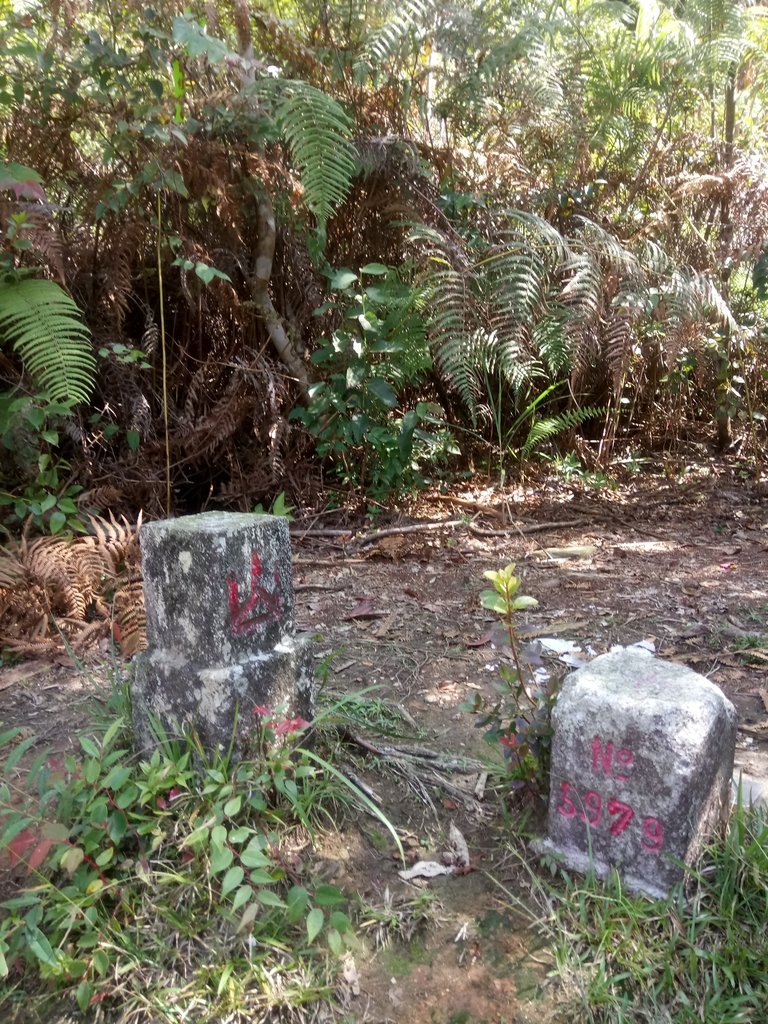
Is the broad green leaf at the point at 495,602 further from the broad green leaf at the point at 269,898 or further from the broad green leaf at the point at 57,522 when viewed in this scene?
the broad green leaf at the point at 57,522

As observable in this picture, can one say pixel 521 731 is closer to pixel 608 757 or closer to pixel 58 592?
pixel 608 757

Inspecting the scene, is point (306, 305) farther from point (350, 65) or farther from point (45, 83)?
point (45, 83)

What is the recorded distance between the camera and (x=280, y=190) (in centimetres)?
372

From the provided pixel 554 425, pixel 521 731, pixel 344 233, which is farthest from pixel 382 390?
pixel 521 731

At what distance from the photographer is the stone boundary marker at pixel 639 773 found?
5.03 feet

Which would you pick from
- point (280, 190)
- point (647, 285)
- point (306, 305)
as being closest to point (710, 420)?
point (647, 285)

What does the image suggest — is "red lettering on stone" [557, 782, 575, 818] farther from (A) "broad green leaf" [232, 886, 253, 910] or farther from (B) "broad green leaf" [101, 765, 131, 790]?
(B) "broad green leaf" [101, 765, 131, 790]

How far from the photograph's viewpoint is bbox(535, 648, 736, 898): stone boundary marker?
1.53 m

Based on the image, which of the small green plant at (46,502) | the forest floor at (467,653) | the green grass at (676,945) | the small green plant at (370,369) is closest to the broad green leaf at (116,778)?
the forest floor at (467,653)

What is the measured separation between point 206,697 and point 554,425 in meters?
3.47

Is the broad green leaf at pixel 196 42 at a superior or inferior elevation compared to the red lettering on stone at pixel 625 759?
superior

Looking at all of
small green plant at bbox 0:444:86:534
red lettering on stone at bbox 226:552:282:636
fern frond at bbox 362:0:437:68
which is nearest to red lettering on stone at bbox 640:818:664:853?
red lettering on stone at bbox 226:552:282:636

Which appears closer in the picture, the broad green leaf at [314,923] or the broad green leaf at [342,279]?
the broad green leaf at [314,923]

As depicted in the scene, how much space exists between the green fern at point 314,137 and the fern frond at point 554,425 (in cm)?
194
